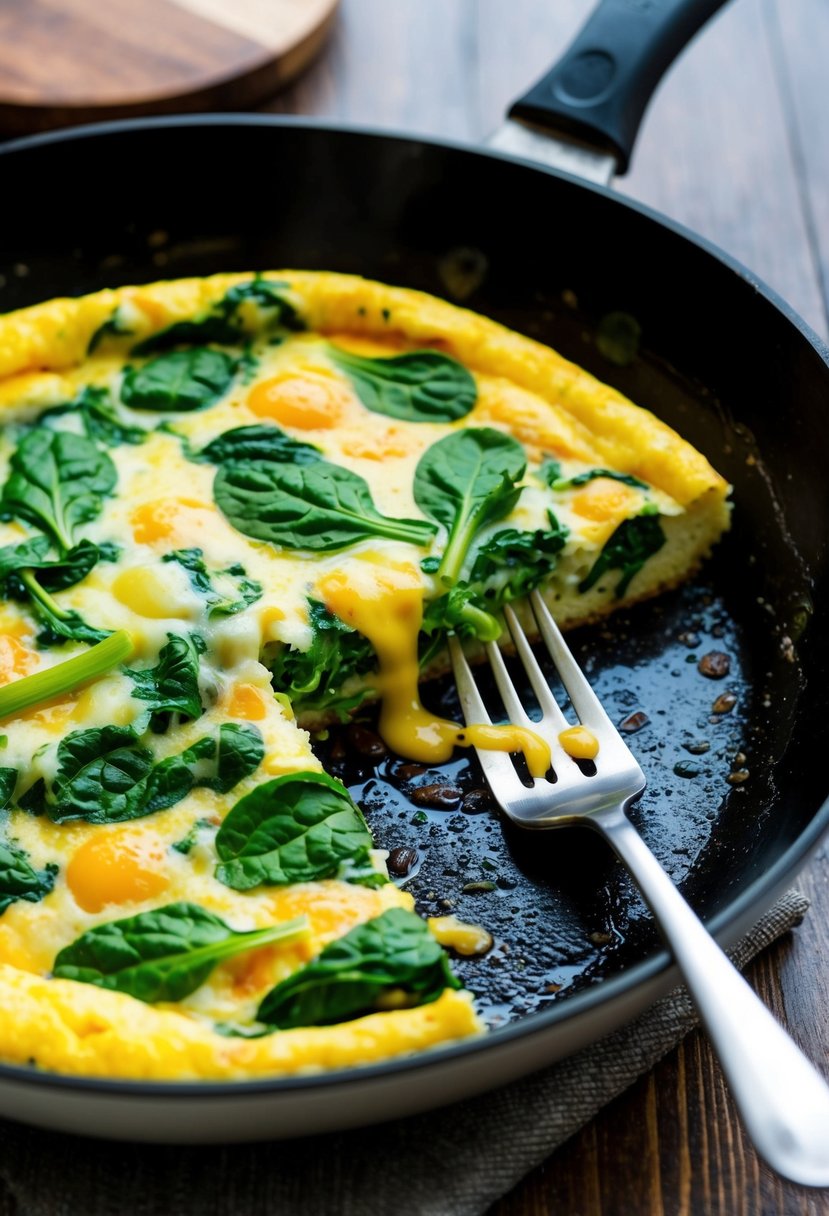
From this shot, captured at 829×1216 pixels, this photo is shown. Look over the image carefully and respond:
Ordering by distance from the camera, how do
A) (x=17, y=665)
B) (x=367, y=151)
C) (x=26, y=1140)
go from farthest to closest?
1. (x=367, y=151)
2. (x=17, y=665)
3. (x=26, y=1140)

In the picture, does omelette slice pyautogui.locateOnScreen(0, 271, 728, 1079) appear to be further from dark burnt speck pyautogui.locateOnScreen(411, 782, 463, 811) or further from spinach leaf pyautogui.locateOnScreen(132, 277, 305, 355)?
dark burnt speck pyautogui.locateOnScreen(411, 782, 463, 811)

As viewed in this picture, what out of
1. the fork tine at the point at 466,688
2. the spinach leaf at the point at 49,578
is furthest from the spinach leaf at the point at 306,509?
the spinach leaf at the point at 49,578

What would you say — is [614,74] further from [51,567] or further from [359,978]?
[359,978]

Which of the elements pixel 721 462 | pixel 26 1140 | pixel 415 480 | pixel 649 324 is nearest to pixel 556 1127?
pixel 26 1140

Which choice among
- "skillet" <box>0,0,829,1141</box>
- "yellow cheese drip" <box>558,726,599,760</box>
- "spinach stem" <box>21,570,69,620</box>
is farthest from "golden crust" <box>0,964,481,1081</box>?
"spinach stem" <box>21,570,69,620</box>

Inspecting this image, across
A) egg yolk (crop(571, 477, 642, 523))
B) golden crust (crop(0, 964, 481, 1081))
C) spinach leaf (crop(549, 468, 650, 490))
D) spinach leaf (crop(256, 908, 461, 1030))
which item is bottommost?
golden crust (crop(0, 964, 481, 1081))

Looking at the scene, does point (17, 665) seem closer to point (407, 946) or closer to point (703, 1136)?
point (407, 946)
